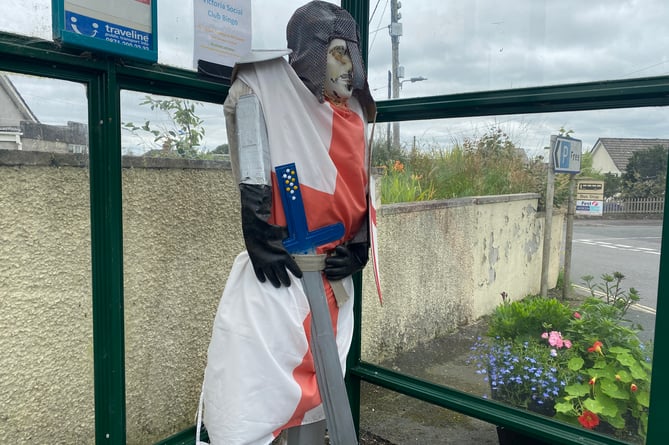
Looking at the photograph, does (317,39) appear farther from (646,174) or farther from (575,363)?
(575,363)

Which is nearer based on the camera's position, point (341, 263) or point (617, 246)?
point (341, 263)

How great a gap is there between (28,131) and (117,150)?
238 mm

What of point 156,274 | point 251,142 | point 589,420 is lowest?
point 589,420

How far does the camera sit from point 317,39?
162cm

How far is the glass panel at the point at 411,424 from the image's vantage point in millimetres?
2605

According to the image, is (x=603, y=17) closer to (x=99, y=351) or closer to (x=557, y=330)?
(x=557, y=330)

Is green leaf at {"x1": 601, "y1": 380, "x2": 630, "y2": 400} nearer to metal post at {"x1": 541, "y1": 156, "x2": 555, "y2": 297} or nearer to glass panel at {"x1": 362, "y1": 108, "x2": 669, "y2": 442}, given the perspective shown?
glass panel at {"x1": 362, "y1": 108, "x2": 669, "y2": 442}

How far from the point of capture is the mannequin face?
1663 millimetres

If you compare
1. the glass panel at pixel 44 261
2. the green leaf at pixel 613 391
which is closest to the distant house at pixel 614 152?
the green leaf at pixel 613 391

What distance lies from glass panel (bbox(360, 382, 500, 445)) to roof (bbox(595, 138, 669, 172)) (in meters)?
1.44

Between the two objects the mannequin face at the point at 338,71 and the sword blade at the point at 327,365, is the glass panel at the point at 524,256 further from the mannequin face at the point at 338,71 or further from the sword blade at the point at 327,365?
the sword blade at the point at 327,365

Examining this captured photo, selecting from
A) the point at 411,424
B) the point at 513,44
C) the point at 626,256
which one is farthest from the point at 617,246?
the point at 411,424

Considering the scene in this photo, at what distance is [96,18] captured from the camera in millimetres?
1448

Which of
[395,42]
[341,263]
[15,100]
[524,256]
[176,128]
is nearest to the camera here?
[15,100]
